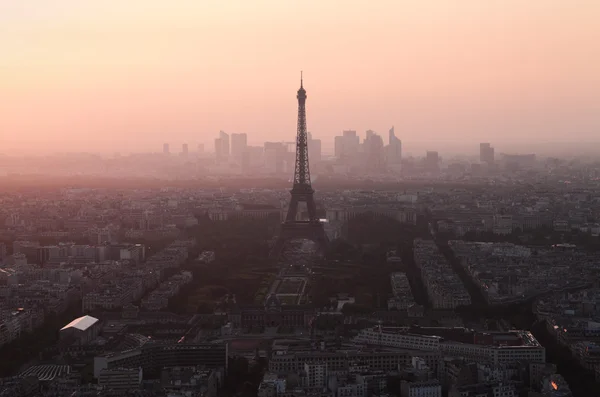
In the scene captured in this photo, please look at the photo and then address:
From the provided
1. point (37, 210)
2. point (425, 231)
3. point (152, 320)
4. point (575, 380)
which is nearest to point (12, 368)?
point (152, 320)

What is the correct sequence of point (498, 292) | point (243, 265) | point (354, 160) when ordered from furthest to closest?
point (354, 160), point (243, 265), point (498, 292)

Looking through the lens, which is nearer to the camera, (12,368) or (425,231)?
(12,368)

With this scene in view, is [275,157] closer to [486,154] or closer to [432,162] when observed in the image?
[432,162]

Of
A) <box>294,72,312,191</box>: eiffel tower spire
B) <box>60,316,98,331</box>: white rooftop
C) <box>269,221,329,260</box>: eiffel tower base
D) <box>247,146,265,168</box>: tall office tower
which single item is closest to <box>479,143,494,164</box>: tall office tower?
<box>247,146,265,168</box>: tall office tower

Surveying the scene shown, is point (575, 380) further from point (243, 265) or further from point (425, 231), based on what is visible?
point (425, 231)

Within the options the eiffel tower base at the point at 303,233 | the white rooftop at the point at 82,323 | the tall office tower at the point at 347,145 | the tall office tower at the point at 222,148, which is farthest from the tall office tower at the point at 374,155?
the white rooftop at the point at 82,323

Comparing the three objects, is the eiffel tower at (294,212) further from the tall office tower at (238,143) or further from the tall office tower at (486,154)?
Result: the tall office tower at (238,143)

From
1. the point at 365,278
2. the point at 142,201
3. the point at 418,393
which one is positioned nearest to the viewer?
the point at 418,393
